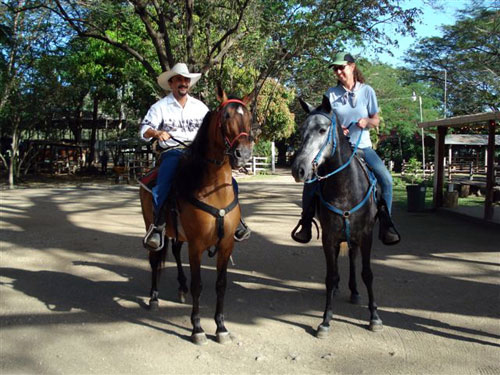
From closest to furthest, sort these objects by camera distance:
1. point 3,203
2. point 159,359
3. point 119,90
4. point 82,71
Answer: point 159,359, point 3,203, point 82,71, point 119,90

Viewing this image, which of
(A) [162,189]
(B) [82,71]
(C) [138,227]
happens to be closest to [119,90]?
(B) [82,71]

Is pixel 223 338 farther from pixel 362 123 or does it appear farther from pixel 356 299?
pixel 362 123

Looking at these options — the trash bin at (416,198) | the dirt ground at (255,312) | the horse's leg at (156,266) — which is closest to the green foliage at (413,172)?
the trash bin at (416,198)

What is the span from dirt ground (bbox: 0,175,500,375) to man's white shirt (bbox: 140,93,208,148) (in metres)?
2.03

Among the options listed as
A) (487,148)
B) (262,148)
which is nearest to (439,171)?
(487,148)

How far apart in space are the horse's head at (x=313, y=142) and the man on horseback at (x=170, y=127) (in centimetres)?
116

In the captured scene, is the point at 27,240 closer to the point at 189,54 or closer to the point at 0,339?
the point at 0,339

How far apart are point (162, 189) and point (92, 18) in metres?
11.4

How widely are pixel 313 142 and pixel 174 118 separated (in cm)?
182

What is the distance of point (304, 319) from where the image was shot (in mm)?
4879

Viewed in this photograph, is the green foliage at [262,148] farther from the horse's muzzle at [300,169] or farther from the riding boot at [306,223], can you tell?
the horse's muzzle at [300,169]

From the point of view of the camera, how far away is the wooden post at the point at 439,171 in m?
13.8

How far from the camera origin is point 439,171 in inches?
556

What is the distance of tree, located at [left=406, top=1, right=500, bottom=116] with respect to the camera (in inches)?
965
